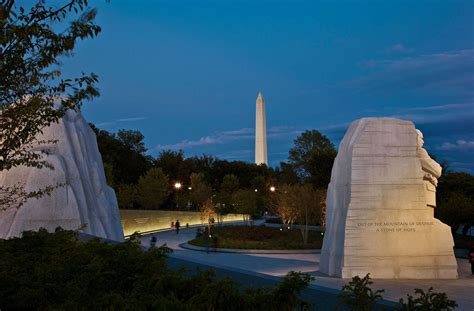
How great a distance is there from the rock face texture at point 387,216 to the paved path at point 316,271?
708 millimetres

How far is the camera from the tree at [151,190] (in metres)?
61.5

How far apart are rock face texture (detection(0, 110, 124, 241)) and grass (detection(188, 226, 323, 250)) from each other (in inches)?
473

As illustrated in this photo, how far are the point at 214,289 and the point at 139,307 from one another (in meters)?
0.75

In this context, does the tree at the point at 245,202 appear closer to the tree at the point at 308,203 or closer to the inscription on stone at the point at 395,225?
the tree at the point at 308,203

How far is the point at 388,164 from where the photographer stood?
19.6m

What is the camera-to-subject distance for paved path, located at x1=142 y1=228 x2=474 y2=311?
1557 centimetres

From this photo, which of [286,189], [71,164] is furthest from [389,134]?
[286,189]

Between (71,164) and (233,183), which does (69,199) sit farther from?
(233,183)

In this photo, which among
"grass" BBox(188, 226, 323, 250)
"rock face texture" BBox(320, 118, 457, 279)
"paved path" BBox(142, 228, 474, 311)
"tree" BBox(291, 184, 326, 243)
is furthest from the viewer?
"tree" BBox(291, 184, 326, 243)

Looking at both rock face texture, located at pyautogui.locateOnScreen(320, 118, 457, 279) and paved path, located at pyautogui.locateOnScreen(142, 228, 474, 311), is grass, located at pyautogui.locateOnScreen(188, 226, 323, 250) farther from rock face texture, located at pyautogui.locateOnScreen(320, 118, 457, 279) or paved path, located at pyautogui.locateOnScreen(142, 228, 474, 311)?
rock face texture, located at pyautogui.locateOnScreen(320, 118, 457, 279)

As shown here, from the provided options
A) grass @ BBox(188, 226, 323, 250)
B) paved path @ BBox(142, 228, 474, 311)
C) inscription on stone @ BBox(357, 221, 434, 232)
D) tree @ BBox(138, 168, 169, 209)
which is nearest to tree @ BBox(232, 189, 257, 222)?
tree @ BBox(138, 168, 169, 209)

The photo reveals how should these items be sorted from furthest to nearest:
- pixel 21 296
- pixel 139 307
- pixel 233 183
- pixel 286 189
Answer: pixel 233 183, pixel 286 189, pixel 21 296, pixel 139 307

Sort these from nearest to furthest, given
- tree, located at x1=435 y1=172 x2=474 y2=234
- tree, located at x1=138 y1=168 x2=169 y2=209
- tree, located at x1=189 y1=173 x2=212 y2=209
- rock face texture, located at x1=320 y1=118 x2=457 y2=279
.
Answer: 1. rock face texture, located at x1=320 y1=118 x2=457 y2=279
2. tree, located at x1=435 y1=172 x2=474 y2=234
3. tree, located at x1=138 y1=168 x2=169 y2=209
4. tree, located at x1=189 y1=173 x2=212 y2=209

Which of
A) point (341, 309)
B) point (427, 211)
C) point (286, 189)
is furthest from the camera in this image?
point (286, 189)
